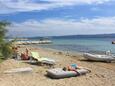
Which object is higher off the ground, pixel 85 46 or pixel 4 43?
pixel 4 43

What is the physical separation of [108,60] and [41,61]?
7762 millimetres

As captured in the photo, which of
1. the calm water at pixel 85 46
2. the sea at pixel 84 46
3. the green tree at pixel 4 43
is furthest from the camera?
the calm water at pixel 85 46

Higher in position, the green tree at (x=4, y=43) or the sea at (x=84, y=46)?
the green tree at (x=4, y=43)

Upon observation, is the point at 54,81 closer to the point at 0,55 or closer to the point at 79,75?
the point at 79,75

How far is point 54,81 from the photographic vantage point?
1316 cm

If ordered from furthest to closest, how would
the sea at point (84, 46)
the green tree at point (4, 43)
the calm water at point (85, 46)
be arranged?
the calm water at point (85, 46), the sea at point (84, 46), the green tree at point (4, 43)

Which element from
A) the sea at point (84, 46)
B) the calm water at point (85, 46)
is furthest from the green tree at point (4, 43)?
the calm water at point (85, 46)

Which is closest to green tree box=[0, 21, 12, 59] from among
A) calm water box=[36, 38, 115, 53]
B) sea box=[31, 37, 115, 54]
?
sea box=[31, 37, 115, 54]

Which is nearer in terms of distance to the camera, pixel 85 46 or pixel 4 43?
pixel 4 43

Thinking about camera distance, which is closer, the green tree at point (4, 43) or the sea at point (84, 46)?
the green tree at point (4, 43)

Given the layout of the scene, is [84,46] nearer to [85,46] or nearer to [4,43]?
[85,46]

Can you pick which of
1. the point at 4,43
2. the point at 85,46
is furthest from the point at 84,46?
the point at 4,43

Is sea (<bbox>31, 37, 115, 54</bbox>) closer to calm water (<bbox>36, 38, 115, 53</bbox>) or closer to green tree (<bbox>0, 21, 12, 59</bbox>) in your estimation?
calm water (<bbox>36, 38, 115, 53</bbox>)

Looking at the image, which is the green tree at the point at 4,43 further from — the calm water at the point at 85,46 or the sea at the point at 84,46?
the calm water at the point at 85,46
